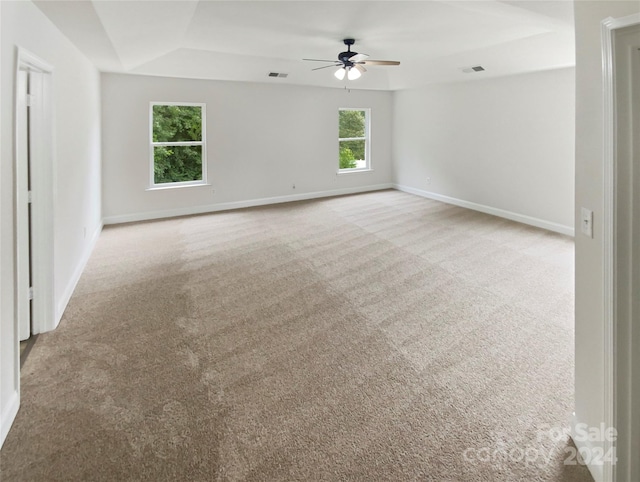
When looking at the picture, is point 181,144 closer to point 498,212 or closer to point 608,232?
point 498,212

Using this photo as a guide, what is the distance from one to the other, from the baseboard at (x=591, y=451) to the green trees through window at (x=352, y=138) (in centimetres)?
788

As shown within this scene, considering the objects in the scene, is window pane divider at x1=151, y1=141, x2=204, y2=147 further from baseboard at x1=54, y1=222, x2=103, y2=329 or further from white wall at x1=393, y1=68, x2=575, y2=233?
white wall at x1=393, y1=68, x2=575, y2=233

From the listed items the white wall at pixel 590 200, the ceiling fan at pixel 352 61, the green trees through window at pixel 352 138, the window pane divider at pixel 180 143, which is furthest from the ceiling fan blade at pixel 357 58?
the green trees through window at pixel 352 138

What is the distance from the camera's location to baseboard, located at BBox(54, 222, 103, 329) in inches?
131

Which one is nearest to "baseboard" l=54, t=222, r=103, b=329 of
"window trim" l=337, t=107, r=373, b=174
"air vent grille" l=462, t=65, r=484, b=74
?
"window trim" l=337, t=107, r=373, b=174

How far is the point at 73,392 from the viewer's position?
2.32 m

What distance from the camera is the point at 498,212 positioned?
706 centimetres

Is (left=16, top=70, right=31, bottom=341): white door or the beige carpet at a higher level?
(left=16, top=70, right=31, bottom=341): white door

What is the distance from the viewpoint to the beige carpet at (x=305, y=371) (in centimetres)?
182

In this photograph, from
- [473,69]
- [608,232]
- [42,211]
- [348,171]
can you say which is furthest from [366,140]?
[608,232]

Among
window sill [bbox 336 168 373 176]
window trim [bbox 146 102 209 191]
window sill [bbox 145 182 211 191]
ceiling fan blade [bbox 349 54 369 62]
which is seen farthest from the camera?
window sill [bbox 336 168 373 176]

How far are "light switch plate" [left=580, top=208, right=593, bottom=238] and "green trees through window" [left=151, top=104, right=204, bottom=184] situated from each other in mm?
6664

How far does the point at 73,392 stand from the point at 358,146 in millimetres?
8200

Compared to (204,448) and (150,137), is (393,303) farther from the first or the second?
(150,137)
